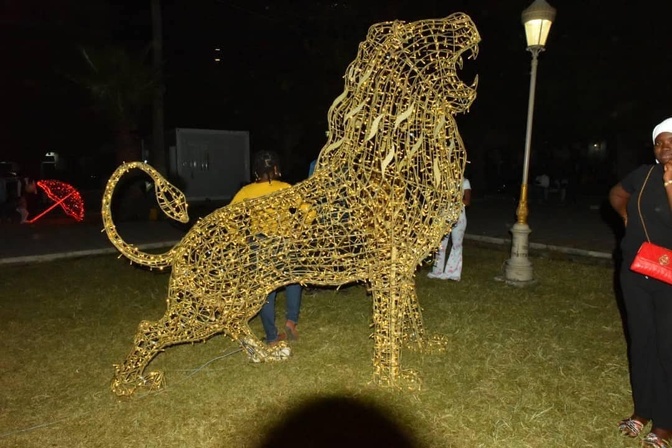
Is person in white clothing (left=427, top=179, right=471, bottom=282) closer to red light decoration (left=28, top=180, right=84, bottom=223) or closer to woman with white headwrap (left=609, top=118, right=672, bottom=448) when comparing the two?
woman with white headwrap (left=609, top=118, right=672, bottom=448)

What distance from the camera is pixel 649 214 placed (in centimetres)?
236

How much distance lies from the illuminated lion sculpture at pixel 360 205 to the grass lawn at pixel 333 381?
53 cm

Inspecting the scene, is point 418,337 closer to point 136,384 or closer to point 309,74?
point 136,384

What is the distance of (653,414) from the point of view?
8.23 ft

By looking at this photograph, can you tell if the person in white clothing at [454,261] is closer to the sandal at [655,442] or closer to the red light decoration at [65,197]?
the sandal at [655,442]

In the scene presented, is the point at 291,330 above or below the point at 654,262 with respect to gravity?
below

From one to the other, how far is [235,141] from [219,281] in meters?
14.9

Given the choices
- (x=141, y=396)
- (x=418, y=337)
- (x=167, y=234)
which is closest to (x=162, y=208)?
(x=141, y=396)

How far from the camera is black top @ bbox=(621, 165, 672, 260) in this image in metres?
2.31

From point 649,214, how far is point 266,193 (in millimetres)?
2300

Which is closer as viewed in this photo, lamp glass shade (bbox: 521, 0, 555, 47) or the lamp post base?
lamp glass shade (bbox: 521, 0, 555, 47)

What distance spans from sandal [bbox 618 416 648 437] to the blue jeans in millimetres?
2356

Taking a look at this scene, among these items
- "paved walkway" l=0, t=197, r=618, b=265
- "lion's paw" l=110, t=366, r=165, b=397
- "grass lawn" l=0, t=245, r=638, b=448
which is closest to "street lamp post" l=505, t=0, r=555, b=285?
"grass lawn" l=0, t=245, r=638, b=448

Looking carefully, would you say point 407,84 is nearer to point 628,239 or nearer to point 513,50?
point 628,239
